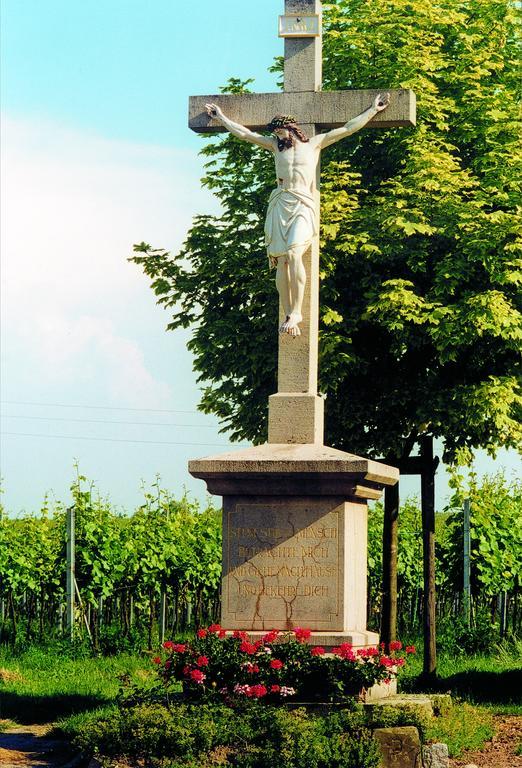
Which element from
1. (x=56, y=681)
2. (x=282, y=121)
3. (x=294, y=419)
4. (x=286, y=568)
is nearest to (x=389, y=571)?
(x=56, y=681)

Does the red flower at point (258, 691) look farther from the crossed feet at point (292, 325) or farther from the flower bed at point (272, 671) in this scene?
the crossed feet at point (292, 325)

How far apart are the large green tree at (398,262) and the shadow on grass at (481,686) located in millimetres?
2773

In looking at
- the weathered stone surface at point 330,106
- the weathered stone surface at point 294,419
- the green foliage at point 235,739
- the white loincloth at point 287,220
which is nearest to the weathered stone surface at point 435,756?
the green foliage at point 235,739

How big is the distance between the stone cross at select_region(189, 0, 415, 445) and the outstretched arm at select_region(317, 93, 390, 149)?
0.21 feet

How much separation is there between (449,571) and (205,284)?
240 inches

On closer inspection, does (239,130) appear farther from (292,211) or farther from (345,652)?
(345,652)

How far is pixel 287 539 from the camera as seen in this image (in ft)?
32.5

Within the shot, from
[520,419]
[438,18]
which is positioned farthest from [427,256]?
[438,18]

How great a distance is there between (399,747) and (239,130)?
5.65m

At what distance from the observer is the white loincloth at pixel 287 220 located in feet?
34.4

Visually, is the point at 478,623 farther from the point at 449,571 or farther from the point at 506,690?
the point at 506,690

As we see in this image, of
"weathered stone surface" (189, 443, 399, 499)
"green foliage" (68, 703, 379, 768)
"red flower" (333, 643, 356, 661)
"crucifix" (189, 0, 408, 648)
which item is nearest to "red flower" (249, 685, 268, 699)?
"green foliage" (68, 703, 379, 768)

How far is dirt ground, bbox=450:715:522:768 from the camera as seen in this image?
30.0 ft

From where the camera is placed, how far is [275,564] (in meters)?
9.91
